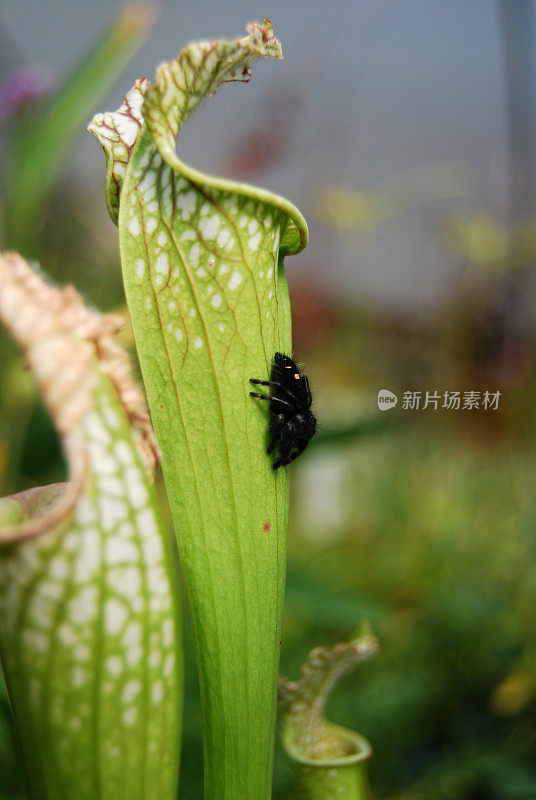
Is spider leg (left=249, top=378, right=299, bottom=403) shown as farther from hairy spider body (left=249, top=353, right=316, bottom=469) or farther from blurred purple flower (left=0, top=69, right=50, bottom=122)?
blurred purple flower (left=0, top=69, right=50, bottom=122)

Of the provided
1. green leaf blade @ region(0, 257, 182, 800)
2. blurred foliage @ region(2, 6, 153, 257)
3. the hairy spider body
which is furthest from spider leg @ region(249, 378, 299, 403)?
blurred foliage @ region(2, 6, 153, 257)

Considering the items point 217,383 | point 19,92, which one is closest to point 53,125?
point 19,92

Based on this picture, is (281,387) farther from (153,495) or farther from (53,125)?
(53,125)

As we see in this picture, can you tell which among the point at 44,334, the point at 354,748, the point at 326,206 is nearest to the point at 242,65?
the point at 44,334

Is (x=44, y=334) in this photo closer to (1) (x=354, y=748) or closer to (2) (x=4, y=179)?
(1) (x=354, y=748)

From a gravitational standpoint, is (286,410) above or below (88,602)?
above

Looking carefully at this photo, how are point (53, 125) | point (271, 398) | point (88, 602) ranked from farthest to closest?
1. point (53, 125)
2. point (271, 398)
3. point (88, 602)

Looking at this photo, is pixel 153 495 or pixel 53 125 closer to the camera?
pixel 153 495

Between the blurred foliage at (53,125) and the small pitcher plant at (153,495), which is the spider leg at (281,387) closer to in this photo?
the small pitcher plant at (153,495)
